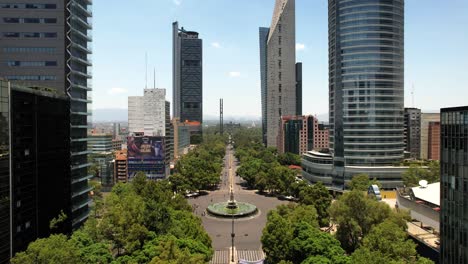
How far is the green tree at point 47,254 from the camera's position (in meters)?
41.6

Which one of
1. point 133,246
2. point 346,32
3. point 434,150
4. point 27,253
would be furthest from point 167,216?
point 434,150

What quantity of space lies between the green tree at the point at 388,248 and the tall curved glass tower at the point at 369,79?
222 ft

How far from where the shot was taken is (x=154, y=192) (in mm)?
91750

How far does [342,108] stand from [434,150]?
3244 inches

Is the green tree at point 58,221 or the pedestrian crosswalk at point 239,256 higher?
the green tree at point 58,221

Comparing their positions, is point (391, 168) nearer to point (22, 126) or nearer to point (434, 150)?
point (434, 150)

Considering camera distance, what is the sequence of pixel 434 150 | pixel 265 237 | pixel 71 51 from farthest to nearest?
pixel 434 150
pixel 71 51
pixel 265 237

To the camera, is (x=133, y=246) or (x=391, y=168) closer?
(x=133, y=246)

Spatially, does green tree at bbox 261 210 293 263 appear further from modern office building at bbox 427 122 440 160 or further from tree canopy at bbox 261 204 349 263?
modern office building at bbox 427 122 440 160

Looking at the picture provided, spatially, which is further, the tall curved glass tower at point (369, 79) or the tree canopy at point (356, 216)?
the tall curved glass tower at point (369, 79)

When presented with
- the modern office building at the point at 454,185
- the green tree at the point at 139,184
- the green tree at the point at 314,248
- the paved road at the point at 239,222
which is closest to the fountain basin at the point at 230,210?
the paved road at the point at 239,222

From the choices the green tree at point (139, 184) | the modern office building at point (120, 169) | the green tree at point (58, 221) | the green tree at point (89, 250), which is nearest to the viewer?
the green tree at point (89, 250)

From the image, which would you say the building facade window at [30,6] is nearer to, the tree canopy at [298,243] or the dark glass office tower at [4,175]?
the dark glass office tower at [4,175]

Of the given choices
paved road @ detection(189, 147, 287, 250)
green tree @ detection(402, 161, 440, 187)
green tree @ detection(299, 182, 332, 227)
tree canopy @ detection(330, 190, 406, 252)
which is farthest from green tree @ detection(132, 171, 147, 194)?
green tree @ detection(402, 161, 440, 187)
